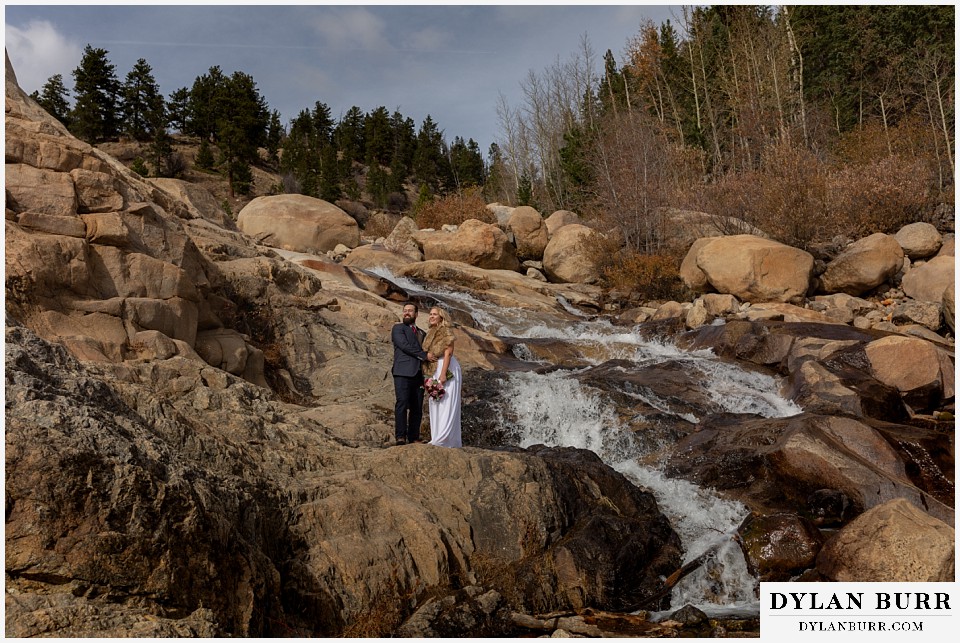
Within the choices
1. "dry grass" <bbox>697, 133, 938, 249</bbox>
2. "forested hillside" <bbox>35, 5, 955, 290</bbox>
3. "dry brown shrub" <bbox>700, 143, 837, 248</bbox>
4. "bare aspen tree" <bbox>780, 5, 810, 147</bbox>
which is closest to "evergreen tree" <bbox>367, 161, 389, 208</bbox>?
"forested hillside" <bbox>35, 5, 955, 290</bbox>

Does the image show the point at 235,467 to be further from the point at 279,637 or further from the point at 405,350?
the point at 405,350

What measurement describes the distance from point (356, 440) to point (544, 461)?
2.17m

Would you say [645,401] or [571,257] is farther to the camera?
[571,257]

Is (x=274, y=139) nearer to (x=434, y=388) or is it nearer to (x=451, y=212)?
(x=451, y=212)

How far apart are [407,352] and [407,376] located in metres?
0.25

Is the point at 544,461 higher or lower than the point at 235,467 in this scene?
lower

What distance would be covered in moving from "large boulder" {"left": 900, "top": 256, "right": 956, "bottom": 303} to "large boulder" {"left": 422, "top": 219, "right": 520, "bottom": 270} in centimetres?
1241

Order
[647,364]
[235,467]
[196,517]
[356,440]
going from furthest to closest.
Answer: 1. [647,364]
2. [356,440]
3. [235,467]
4. [196,517]

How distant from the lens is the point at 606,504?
5832mm

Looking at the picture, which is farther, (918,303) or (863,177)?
(863,177)

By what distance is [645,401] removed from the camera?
993cm

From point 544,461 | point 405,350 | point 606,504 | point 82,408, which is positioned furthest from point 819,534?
point 82,408

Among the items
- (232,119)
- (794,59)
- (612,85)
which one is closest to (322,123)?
(232,119)

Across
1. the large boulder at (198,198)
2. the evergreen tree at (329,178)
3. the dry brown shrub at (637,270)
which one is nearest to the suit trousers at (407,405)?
the large boulder at (198,198)
